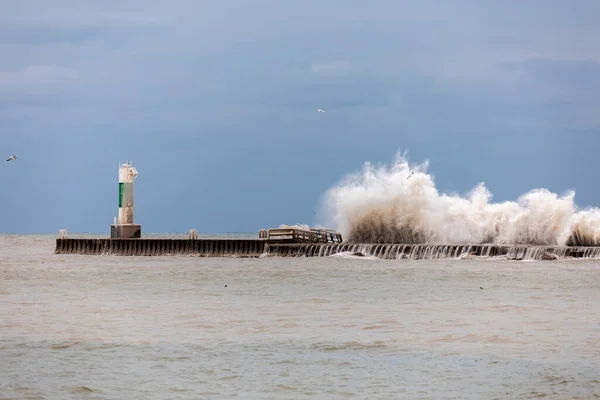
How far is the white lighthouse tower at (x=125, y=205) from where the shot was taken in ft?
132

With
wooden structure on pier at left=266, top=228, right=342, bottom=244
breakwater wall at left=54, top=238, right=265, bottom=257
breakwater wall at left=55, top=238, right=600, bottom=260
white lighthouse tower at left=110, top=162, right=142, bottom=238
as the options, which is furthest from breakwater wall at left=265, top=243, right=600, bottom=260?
white lighthouse tower at left=110, top=162, right=142, bottom=238

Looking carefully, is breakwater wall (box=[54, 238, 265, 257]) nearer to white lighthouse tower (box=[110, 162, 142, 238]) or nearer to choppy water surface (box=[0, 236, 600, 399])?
white lighthouse tower (box=[110, 162, 142, 238])

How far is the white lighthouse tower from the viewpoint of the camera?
40.2 m

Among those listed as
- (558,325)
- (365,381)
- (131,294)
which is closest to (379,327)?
(558,325)

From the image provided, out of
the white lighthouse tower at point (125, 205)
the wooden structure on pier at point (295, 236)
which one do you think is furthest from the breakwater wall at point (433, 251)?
the white lighthouse tower at point (125, 205)

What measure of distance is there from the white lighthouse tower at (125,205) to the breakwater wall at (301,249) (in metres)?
0.72

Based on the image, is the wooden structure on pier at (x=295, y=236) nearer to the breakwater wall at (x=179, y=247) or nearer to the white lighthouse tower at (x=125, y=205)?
the breakwater wall at (x=179, y=247)

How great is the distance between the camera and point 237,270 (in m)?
30.2

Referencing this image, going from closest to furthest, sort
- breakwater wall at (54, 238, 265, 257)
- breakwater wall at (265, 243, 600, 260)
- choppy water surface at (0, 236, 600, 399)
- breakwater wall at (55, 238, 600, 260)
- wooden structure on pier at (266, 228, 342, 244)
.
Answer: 1. choppy water surface at (0, 236, 600, 399)
2. breakwater wall at (265, 243, 600, 260)
3. breakwater wall at (55, 238, 600, 260)
4. breakwater wall at (54, 238, 265, 257)
5. wooden structure on pier at (266, 228, 342, 244)

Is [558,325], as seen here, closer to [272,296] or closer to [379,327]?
[379,327]

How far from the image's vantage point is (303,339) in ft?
42.5

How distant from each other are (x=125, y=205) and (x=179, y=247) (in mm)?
2790

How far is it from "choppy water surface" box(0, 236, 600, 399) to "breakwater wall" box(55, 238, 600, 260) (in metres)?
8.15

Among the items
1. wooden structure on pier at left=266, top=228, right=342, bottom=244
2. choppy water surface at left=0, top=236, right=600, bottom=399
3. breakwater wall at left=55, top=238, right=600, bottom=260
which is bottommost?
choppy water surface at left=0, top=236, right=600, bottom=399
